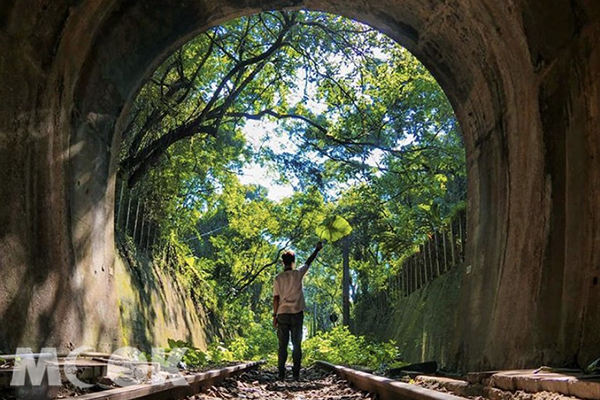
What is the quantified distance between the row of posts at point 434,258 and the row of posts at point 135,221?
6.78 m

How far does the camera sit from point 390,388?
15.5 ft

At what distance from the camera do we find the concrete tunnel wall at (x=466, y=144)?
178 inches

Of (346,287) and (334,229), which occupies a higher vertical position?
(334,229)

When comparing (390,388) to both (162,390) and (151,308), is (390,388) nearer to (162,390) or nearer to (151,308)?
(162,390)

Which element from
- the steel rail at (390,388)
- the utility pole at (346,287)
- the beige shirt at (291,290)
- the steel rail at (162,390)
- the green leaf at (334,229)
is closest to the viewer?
the steel rail at (162,390)

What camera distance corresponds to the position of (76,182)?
6602 millimetres

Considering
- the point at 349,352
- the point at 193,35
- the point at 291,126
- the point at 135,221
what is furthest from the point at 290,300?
the point at 291,126

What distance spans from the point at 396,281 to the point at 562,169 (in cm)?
1516

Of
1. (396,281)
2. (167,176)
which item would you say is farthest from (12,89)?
(396,281)

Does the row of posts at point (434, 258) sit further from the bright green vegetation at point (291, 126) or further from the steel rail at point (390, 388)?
the steel rail at point (390, 388)

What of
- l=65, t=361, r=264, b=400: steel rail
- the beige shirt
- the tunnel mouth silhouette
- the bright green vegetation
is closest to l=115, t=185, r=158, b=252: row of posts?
the bright green vegetation

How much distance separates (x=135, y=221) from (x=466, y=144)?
749 cm

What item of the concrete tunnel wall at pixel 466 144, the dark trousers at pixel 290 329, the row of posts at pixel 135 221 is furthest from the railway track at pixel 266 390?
the row of posts at pixel 135 221

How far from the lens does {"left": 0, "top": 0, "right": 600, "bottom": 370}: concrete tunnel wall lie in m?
4.51
